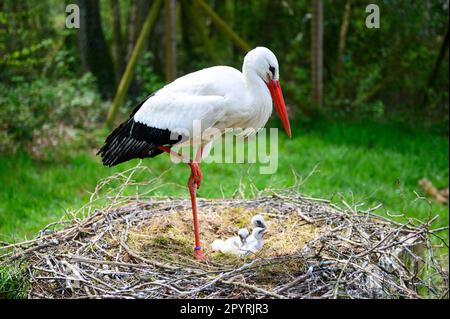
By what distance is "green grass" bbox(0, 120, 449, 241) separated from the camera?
6.48 m

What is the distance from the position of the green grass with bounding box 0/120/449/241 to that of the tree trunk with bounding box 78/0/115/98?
2374 mm

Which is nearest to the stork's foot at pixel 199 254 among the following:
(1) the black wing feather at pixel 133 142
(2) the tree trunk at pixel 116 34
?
(1) the black wing feather at pixel 133 142

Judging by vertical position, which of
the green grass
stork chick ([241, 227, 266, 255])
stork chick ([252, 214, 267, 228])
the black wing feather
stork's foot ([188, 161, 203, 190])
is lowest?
the green grass

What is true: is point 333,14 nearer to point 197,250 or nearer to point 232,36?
Result: point 232,36

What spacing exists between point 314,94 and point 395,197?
7.28 feet

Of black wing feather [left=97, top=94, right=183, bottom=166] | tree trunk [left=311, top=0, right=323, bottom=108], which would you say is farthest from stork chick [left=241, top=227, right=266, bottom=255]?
tree trunk [left=311, top=0, right=323, bottom=108]

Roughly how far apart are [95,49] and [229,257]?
6203 millimetres

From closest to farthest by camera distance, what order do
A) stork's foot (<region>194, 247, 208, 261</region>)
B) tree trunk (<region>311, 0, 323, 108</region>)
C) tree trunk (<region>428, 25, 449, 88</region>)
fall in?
stork's foot (<region>194, 247, 208, 261</region>) → tree trunk (<region>311, 0, 323, 108</region>) → tree trunk (<region>428, 25, 449, 88</region>)

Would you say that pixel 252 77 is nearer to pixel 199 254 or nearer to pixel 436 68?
pixel 199 254

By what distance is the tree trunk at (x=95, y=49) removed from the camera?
32.4 feet

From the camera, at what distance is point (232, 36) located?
8.20m

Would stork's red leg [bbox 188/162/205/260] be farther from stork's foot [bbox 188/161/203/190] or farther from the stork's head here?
the stork's head

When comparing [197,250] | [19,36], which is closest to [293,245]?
[197,250]

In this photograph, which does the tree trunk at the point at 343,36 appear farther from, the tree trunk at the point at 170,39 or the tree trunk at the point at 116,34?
the tree trunk at the point at 116,34
